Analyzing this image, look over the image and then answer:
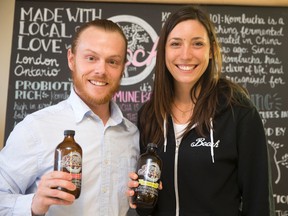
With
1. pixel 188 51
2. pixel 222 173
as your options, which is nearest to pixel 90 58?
pixel 188 51

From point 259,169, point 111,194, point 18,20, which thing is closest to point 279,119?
point 259,169

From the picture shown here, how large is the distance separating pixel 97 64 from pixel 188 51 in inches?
16.5

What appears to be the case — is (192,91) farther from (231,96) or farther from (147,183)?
(147,183)

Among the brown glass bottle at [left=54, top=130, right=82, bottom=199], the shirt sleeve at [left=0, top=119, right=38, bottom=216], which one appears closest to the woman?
the brown glass bottle at [left=54, top=130, right=82, bottom=199]

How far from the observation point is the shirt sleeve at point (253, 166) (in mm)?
1349

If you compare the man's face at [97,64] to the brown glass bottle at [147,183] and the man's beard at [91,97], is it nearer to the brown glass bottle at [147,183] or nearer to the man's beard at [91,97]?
the man's beard at [91,97]

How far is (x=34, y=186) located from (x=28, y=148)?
0.15 meters

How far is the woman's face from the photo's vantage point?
1.52 metres

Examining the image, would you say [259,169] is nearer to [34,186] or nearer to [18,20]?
[34,186]

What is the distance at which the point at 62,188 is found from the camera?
1047 mm

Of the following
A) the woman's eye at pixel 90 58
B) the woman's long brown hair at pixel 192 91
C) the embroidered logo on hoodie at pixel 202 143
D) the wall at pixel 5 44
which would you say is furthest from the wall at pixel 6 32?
the embroidered logo on hoodie at pixel 202 143

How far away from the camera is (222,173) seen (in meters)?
1.39

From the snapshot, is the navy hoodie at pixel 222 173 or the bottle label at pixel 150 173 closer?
the bottle label at pixel 150 173

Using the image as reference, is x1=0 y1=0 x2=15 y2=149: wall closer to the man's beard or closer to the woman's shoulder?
the man's beard
